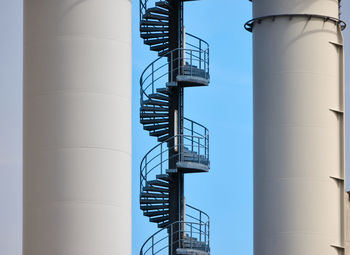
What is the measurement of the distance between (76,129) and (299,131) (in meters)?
11.4

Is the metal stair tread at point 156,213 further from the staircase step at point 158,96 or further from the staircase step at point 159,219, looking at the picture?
the staircase step at point 158,96

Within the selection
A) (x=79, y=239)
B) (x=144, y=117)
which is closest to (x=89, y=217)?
(x=79, y=239)

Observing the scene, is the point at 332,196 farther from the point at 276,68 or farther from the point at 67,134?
the point at 67,134

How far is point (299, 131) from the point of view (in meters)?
35.6

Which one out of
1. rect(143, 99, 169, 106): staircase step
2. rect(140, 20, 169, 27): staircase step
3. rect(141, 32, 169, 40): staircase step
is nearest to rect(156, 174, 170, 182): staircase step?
rect(143, 99, 169, 106): staircase step

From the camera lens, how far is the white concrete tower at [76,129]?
25688 mm

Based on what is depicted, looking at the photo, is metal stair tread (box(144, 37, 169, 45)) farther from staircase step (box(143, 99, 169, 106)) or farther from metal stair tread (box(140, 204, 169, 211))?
metal stair tread (box(140, 204, 169, 211))

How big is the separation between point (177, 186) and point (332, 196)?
711cm

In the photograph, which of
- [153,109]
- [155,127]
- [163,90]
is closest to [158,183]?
[155,127]

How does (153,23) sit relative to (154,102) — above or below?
above

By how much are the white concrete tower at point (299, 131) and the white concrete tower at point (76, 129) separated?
984 centimetres

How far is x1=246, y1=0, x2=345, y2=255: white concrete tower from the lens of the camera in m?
35.3

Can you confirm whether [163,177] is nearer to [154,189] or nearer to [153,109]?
[154,189]

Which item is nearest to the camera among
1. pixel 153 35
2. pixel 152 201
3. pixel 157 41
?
pixel 152 201
